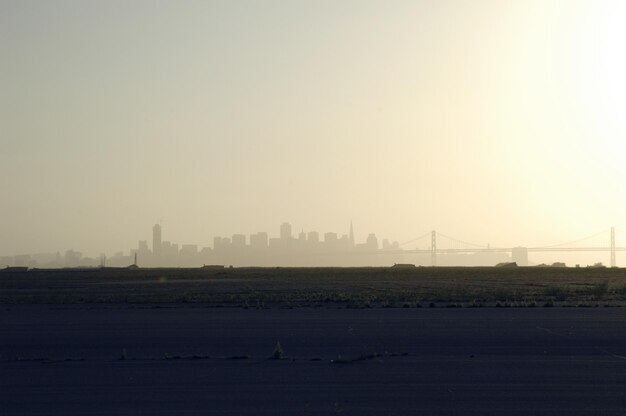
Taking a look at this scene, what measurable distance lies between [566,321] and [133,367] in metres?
19.3

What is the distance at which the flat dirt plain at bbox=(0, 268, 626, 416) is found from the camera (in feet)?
50.8

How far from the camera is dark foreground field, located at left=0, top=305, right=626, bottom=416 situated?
15.4 meters

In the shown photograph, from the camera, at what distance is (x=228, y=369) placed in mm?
19625

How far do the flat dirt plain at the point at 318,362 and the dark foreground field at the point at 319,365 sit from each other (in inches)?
1.6

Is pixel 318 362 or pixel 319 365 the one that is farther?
pixel 318 362

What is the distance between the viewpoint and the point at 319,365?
20.2 m

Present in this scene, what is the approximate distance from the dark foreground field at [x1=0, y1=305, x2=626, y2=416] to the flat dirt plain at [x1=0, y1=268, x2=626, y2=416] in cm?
4

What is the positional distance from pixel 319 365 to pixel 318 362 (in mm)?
532

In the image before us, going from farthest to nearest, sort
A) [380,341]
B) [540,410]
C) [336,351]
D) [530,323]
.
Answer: [530,323], [380,341], [336,351], [540,410]

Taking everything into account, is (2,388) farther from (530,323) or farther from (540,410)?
(530,323)

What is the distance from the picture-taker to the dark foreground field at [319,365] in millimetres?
15414

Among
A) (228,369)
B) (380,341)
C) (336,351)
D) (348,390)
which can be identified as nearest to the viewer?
(348,390)

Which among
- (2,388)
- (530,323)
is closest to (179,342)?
(2,388)

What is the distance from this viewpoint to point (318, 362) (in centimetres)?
2075
